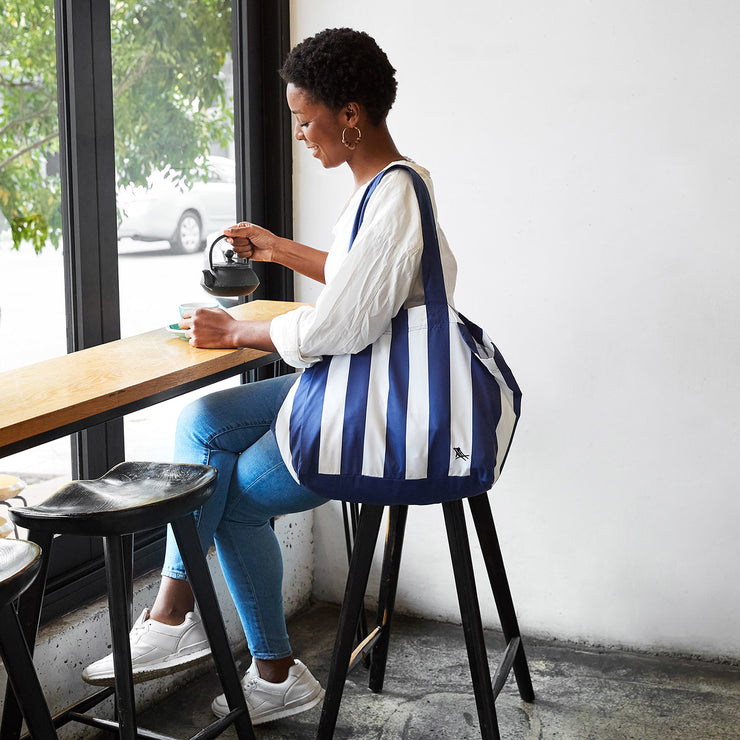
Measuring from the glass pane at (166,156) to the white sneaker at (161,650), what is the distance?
0.59m

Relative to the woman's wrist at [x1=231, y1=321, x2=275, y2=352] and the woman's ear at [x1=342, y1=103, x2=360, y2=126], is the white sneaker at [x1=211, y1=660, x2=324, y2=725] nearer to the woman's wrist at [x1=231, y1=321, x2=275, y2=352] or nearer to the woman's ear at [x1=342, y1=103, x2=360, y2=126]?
the woman's wrist at [x1=231, y1=321, x2=275, y2=352]

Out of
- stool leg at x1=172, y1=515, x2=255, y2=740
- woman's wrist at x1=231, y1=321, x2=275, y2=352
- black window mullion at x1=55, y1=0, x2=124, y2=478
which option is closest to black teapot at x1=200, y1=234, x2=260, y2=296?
woman's wrist at x1=231, y1=321, x2=275, y2=352

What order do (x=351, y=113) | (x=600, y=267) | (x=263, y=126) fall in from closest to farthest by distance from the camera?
(x=351, y=113) → (x=600, y=267) → (x=263, y=126)

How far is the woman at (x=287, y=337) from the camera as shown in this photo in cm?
153

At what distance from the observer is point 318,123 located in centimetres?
171

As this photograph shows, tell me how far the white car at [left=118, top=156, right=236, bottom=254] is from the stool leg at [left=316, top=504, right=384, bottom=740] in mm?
993

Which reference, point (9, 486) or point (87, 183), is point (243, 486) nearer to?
point (9, 486)

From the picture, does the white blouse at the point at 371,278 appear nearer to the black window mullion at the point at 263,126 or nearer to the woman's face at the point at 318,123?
the woman's face at the point at 318,123

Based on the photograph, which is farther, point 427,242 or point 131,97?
point 131,97

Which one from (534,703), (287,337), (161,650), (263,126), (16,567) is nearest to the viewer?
(16,567)

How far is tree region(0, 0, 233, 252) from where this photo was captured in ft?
6.00

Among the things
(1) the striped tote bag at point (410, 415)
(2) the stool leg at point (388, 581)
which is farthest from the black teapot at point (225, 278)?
(2) the stool leg at point (388, 581)

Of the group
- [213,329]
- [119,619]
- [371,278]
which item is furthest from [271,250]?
[119,619]

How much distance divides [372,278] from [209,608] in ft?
2.24
